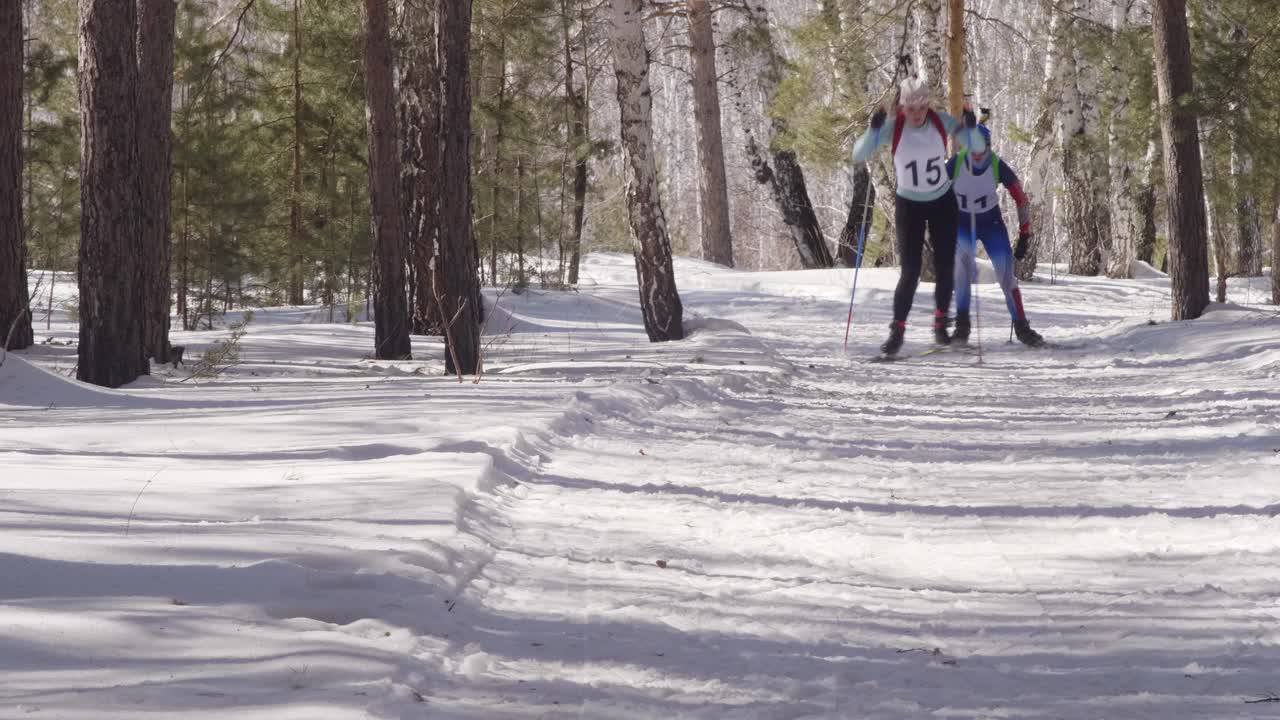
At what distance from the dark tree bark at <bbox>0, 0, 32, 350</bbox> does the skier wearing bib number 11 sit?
743 centimetres

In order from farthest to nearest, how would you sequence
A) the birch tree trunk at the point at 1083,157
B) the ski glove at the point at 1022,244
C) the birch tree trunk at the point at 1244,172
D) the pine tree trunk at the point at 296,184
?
the birch tree trunk at the point at 1083,157
the pine tree trunk at the point at 296,184
the birch tree trunk at the point at 1244,172
the ski glove at the point at 1022,244

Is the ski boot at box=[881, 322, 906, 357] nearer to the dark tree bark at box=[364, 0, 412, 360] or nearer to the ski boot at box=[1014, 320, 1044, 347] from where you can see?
the ski boot at box=[1014, 320, 1044, 347]

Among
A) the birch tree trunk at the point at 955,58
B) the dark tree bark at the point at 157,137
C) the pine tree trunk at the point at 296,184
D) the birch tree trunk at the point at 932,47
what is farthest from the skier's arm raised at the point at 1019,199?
the pine tree trunk at the point at 296,184

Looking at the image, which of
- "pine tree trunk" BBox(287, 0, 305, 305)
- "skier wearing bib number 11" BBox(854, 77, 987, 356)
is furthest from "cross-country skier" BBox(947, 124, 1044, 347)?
"pine tree trunk" BBox(287, 0, 305, 305)

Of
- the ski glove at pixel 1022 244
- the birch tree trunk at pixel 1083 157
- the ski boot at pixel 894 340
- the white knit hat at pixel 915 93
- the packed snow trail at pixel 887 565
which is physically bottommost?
the packed snow trail at pixel 887 565

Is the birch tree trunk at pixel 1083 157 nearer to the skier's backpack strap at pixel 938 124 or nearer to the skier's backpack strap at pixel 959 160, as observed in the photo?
the skier's backpack strap at pixel 959 160

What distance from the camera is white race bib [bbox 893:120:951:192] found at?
34.5 feet

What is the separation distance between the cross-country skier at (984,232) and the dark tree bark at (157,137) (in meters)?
6.98

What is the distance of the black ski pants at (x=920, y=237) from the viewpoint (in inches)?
423

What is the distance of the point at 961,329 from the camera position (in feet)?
37.9

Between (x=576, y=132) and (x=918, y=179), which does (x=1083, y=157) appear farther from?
(x=918, y=179)

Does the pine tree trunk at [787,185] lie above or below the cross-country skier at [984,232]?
above

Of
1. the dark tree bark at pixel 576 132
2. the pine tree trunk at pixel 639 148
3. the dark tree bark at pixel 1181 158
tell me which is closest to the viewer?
the pine tree trunk at pixel 639 148

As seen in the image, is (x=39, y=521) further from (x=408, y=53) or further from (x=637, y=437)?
(x=408, y=53)
